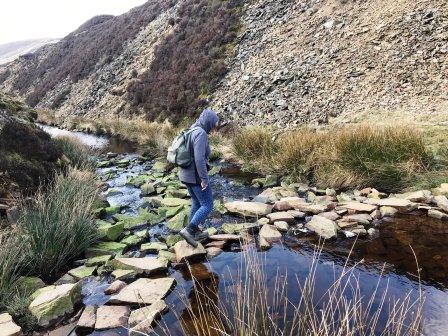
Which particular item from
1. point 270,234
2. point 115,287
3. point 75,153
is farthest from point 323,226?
point 75,153

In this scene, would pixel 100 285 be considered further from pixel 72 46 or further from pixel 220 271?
pixel 72 46

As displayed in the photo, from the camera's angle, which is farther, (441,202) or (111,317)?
(441,202)

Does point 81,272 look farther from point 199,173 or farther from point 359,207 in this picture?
point 359,207

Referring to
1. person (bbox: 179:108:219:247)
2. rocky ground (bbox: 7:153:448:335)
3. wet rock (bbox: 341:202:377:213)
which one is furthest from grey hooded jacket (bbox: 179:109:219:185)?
wet rock (bbox: 341:202:377:213)

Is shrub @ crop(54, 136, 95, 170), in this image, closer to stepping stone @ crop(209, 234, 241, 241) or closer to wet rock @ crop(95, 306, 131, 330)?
stepping stone @ crop(209, 234, 241, 241)

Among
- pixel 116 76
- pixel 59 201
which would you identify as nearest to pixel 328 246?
pixel 59 201

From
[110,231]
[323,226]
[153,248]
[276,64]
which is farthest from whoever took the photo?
[276,64]

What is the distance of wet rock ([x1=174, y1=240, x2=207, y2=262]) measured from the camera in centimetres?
540

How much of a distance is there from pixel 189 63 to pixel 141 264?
1951cm

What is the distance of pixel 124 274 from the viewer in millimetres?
5043

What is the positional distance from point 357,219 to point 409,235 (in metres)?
0.82

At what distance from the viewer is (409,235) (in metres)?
5.78

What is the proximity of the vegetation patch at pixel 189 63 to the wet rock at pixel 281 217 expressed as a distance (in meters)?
13.1

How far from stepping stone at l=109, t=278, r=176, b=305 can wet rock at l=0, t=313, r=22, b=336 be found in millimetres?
992
